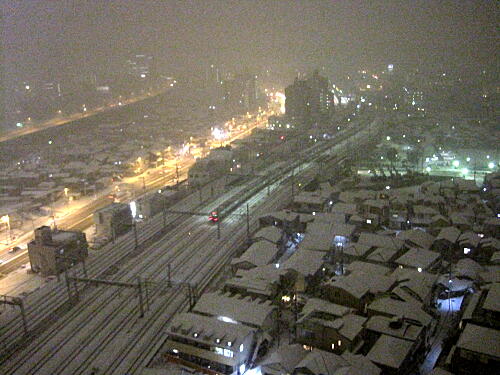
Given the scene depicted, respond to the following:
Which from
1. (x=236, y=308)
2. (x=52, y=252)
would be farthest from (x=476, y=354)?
(x=52, y=252)

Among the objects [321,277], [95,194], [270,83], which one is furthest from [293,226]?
[270,83]

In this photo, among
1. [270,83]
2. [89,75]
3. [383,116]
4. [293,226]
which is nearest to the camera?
[293,226]

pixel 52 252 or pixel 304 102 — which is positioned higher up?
pixel 52 252

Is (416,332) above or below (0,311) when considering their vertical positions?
above

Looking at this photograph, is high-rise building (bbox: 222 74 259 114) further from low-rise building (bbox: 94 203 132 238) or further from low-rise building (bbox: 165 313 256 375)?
low-rise building (bbox: 165 313 256 375)

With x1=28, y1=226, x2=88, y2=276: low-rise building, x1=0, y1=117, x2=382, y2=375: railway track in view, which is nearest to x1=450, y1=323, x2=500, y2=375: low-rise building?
x1=0, y1=117, x2=382, y2=375: railway track

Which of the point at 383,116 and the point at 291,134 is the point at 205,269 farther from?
the point at 383,116

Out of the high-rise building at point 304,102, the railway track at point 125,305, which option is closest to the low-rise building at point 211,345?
the railway track at point 125,305

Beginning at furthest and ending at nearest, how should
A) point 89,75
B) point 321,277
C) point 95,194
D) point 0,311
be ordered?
point 89,75
point 95,194
point 321,277
point 0,311

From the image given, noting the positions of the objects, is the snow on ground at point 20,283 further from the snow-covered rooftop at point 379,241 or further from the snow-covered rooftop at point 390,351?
the snow-covered rooftop at point 379,241

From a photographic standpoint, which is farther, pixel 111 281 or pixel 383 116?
pixel 383 116

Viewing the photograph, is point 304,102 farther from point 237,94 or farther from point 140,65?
point 140,65
